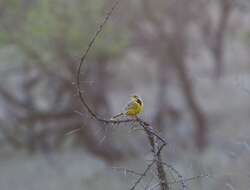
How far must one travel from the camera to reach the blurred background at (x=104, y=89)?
14.4 m

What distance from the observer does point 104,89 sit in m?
17.0

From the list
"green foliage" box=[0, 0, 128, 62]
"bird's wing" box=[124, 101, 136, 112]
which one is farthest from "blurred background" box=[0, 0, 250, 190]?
"bird's wing" box=[124, 101, 136, 112]

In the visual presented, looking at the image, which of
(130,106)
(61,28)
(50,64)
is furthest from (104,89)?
(130,106)

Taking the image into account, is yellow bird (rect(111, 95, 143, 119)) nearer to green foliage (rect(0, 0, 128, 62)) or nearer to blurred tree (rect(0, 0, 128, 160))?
blurred tree (rect(0, 0, 128, 160))

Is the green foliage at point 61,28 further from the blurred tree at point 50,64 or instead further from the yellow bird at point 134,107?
the yellow bird at point 134,107

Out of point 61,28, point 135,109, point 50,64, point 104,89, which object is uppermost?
point 104,89

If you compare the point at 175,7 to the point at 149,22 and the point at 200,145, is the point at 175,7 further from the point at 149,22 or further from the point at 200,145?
the point at 200,145

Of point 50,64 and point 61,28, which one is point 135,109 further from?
point 50,64

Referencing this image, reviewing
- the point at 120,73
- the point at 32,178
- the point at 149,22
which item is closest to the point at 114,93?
the point at 120,73

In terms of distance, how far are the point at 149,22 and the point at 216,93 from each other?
10.3 ft

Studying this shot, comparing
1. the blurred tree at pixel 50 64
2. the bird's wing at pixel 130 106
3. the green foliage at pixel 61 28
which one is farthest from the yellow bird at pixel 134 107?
the green foliage at pixel 61 28

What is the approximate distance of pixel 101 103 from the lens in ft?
54.1

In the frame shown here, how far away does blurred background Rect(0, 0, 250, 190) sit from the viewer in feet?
47.4

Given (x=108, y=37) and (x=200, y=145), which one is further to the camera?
(x=200, y=145)
